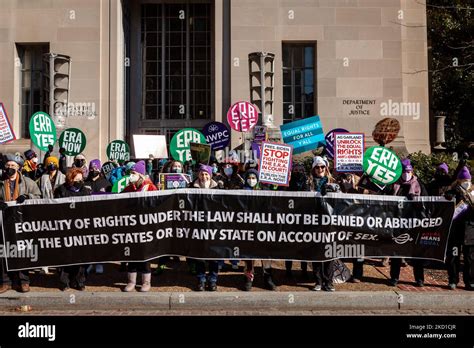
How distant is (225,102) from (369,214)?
36.3ft

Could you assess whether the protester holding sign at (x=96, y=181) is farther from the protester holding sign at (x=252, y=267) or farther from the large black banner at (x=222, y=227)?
the protester holding sign at (x=252, y=267)

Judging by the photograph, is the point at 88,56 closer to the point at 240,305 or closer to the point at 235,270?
the point at 235,270

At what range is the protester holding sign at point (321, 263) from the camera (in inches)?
319

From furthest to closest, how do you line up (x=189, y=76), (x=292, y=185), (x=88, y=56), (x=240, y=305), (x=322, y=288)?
1. (x=189, y=76)
2. (x=88, y=56)
3. (x=292, y=185)
4. (x=322, y=288)
5. (x=240, y=305)

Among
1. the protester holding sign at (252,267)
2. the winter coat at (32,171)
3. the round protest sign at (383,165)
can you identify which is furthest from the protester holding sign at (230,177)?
the winter coat at (32,171)

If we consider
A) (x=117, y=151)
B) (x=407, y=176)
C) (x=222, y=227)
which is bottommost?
(x=222, y=227)

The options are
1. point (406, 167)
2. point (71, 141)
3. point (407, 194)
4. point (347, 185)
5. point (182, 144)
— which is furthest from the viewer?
point (71, 141)

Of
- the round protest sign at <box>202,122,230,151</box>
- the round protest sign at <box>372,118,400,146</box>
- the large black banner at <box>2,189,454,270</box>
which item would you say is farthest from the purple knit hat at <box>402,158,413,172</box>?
the round protest sign at <box>372,118,400,146</box>

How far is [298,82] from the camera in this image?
19.4 meters

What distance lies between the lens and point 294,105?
1938cm

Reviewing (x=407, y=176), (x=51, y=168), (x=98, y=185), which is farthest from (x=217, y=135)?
(x=407, y=176)

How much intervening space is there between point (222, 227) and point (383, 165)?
3.01 meters

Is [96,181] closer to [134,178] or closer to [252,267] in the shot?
[134,178]

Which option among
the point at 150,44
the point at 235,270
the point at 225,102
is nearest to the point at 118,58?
the point at 150,44
